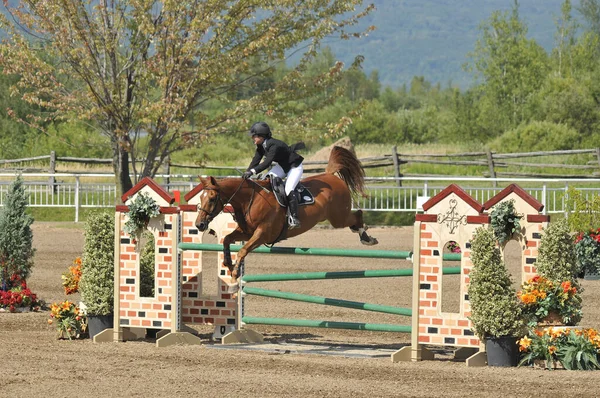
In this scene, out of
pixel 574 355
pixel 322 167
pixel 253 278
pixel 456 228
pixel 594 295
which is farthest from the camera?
pixel 322 167

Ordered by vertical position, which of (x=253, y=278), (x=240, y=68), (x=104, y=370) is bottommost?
(x=104, y=370)

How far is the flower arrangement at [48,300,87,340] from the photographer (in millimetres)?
10430

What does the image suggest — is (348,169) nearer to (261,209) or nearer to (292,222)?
(292,222)

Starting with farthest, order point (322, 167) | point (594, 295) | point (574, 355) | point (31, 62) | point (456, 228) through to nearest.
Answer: point (322, 167), point (31, 62), point (594, 295), point (456, 228), point (574, 355)

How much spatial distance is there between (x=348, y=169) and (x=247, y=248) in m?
1.87

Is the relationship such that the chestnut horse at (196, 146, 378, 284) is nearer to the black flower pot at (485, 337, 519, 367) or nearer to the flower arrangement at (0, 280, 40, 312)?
the black flower pot at (485, 337, 519, 367)

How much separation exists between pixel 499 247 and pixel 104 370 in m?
3.47

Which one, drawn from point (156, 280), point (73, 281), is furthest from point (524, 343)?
point (73, 281)

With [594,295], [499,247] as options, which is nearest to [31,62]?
[594,295]

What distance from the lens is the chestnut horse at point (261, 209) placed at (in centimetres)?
920

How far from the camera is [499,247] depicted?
29.2 feet

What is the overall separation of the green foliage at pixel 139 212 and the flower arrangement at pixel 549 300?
3.65 m

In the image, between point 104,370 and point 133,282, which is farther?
point 133,282

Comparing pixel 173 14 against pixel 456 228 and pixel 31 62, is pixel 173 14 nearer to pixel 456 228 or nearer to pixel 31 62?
pixel 31 62
